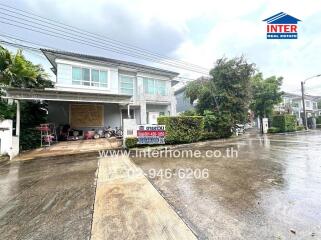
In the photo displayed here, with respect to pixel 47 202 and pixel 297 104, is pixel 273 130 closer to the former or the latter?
pixel 47 202

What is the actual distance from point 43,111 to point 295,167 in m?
14.0

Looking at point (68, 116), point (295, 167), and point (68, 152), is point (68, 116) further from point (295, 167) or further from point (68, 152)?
point (295, 167)

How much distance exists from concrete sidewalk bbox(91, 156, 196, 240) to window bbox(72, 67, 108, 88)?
12000mm

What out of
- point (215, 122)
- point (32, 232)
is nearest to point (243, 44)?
point (215, 122)

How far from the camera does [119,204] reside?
3709mm

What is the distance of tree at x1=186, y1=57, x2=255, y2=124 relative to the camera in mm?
15891

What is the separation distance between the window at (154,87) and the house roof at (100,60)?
0.91 meters

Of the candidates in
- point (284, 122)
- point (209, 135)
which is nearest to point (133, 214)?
point (209, 135)

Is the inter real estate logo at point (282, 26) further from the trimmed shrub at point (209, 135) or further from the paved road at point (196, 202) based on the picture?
the paved road at point (196, 202)

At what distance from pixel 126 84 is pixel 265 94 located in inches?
646

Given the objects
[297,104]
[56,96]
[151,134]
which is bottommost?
[151,134]

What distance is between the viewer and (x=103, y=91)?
15.9 meters
